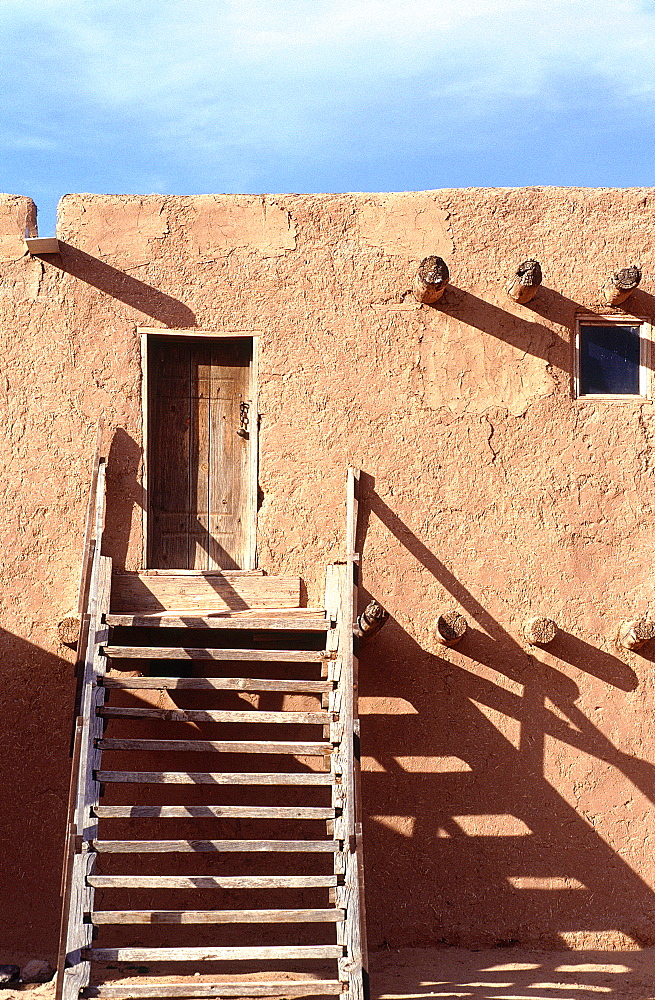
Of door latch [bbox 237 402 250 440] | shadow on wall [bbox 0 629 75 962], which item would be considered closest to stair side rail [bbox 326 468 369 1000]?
door latch [bbox 237 402 250 440]

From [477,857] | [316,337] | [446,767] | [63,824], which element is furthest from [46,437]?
[477,857]

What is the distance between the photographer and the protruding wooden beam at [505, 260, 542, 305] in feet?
23.4

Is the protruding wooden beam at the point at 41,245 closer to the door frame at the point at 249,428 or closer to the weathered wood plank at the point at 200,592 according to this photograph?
the door frame at the point at 249,428

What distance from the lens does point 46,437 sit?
7328mm

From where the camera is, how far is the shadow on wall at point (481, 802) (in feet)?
22.8

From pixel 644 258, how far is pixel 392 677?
147 inches

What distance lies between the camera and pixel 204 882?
5.89 metres

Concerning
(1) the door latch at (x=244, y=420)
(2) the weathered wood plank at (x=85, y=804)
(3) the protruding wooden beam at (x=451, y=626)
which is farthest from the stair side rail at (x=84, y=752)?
(3) the protruding wooden beam at (x=451, y=626)

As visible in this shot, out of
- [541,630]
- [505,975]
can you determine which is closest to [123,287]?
[541,630]

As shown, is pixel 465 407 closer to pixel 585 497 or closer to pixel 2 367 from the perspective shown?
pixel 585 497

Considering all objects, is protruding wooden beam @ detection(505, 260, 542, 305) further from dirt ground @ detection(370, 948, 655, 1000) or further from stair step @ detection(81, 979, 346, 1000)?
stair step @ detection(81, 979, 346, 1000)

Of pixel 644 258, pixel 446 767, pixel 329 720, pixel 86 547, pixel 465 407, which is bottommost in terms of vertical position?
pixel 446 767

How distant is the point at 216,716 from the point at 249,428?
7.32 ft

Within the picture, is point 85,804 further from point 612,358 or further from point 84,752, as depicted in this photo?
point 612,358
